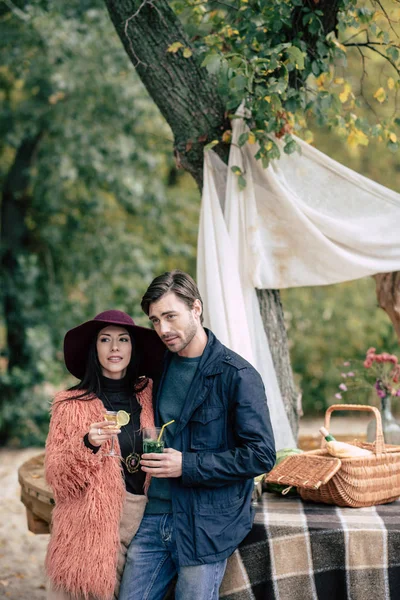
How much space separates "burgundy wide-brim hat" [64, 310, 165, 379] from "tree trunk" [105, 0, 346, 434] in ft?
3.21

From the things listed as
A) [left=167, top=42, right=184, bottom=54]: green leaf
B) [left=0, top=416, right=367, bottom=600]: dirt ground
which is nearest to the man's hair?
[left=167, top=42, right=184, bottom=54]: green leaf

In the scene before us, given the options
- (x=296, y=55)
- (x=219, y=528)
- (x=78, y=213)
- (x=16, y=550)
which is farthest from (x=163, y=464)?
(x=78, y=213)

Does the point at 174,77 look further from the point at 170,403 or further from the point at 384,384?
the point at 384,384

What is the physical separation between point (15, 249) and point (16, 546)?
3.86 metres

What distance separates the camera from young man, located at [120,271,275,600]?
2537 mm

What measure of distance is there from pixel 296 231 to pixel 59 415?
157cm

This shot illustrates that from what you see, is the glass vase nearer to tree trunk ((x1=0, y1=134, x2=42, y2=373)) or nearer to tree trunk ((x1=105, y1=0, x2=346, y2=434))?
tree trunk ((x1=105, y1=0, x2=346, y2=434))

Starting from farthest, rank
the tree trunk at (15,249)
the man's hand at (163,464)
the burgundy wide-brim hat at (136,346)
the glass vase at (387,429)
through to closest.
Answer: the tree trunk at (15,249) → the glass vase at (387,429) → the burgundy wide-brim hat at (136,346) → the man's hand at (163,464)

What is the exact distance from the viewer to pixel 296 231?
368 centimetres

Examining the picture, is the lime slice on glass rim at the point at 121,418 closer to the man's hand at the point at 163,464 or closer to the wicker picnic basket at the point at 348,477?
the man's hand at the point at 163,464

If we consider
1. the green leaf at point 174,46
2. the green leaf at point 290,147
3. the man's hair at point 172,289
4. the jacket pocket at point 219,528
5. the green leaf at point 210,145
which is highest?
the green leaf at point 174,46

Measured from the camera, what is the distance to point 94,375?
2918 mm

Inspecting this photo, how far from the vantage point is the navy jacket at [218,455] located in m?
2.53

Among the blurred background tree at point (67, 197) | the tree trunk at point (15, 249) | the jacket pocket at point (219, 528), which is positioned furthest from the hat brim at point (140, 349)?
the tree trunk at point (15, 249)
